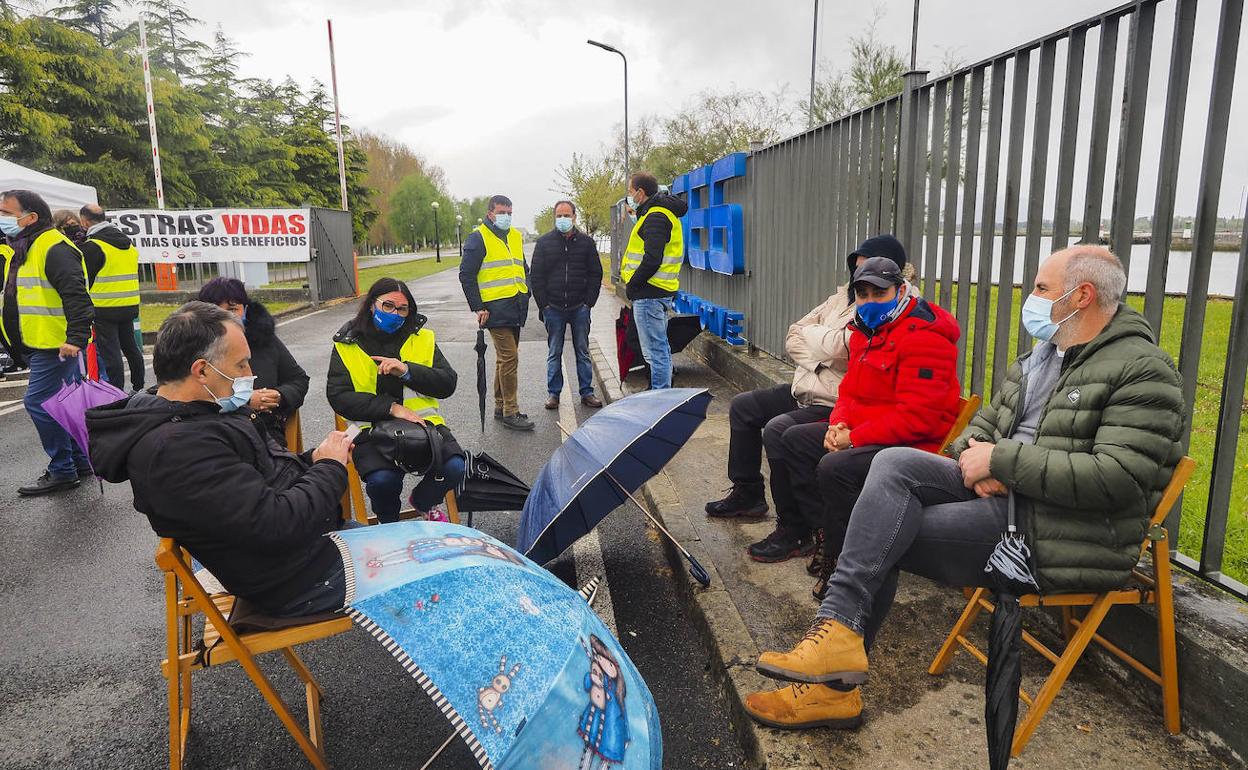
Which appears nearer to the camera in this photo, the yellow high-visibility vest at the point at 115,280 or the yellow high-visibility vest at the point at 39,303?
the yellow high-visibility vest at the point at 39,303

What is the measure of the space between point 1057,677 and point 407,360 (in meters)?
3.20

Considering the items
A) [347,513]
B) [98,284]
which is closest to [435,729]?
[347,513]

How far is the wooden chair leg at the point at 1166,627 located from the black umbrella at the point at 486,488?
2.79 m

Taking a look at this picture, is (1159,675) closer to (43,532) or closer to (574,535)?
(574,535)

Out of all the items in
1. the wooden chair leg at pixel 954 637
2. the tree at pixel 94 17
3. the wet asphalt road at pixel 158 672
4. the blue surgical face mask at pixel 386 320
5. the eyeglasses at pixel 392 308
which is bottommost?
the wet asphalt road at pixel 158 672

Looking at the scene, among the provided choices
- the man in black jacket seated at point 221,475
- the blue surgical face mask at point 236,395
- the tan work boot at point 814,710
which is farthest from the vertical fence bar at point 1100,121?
the blue surgical face mask at point 236,395

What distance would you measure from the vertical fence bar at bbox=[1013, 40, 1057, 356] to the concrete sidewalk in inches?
57.2

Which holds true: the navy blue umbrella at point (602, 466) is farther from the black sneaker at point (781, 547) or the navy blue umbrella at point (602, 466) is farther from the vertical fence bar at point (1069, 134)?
the vertical fence bar at point (1069, 134)

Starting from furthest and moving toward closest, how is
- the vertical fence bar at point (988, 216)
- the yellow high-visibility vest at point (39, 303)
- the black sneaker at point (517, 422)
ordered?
the black sneaker at point (517, 422)
the yellow high-visibility vest at point (39, 303)
the vertical fence bar at point (988, 216)

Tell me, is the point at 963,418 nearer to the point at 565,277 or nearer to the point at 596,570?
the point at 596,570

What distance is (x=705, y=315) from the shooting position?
31.2 feet

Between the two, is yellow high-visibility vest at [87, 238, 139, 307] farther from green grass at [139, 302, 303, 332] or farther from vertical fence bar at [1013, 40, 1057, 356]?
vertical fence bar at [1013, 40, 1057, 356]

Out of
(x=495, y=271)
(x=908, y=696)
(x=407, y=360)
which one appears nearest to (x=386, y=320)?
(x=407, y=360)

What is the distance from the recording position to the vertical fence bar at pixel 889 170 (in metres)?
5.00
